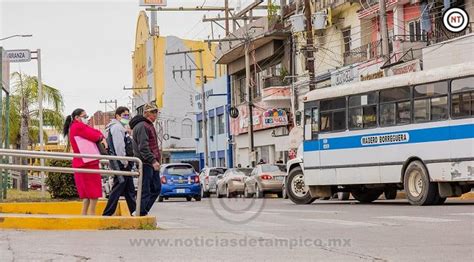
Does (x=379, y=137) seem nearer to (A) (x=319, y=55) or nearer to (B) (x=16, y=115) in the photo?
(A) (x=319, y=55)

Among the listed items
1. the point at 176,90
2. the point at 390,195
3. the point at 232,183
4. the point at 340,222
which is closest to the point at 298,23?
the point at 232,183

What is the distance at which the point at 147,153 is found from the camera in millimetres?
14953

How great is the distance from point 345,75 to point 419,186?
21.2 metres

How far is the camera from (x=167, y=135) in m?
94.8

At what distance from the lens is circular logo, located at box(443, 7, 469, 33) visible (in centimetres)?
3562

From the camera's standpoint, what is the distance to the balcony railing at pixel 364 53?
43297 millimetres

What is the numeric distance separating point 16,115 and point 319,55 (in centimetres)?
2336

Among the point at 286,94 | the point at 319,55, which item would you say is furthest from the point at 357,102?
the point at 286,94

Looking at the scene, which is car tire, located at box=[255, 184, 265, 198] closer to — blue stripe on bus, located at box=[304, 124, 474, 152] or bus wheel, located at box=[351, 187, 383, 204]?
bus wheel, located at box=[351, 187, 383, 204]

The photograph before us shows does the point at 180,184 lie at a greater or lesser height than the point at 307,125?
lesser

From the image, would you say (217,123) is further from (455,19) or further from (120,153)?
(120,153)

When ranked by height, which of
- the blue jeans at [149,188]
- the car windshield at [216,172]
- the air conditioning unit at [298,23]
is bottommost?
the blue jeans at [149,188]

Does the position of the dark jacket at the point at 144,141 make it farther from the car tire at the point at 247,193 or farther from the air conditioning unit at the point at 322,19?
the air conditioning unit at the point at 322,19

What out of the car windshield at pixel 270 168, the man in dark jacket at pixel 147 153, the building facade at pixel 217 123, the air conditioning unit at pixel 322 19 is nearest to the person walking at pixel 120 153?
the man in dark jacket at pixel 147 153
